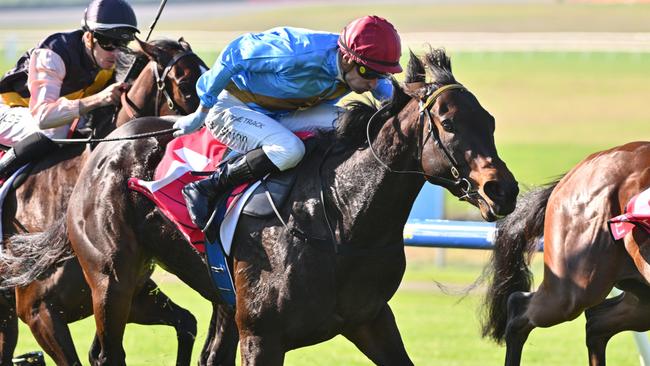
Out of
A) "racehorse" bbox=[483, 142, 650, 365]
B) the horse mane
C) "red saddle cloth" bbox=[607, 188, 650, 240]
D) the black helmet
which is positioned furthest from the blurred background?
the black helmet

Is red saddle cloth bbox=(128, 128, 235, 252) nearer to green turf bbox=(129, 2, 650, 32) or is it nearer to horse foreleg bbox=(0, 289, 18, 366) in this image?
horse foreleg bbox=(0, 289, 18, 366)

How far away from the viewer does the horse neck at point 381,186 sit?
198 inches

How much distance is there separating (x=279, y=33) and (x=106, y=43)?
1880mm

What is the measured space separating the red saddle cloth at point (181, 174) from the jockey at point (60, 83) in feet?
2.56

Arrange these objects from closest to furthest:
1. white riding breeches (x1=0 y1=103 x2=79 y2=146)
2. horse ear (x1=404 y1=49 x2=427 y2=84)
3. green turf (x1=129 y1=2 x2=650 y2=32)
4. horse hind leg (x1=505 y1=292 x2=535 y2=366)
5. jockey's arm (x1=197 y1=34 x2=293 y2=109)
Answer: horse ear (x1=404 y1=49 x2=427 y2=84), jockey's arm (x1=197 y1=34 x2=293 y2=109), horse hind leg (x1=505 y1=292 x2=535 y2=366), white riding breeches (x1=0 y1=103 x2=79 y2=146), green turf (x1=129 y1=2 x2=650 y2=32)

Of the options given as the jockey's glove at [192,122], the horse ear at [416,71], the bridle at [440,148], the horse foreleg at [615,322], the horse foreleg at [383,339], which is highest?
the horse ear at [416,71]

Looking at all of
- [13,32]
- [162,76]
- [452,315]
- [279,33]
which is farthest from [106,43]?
[13,32]

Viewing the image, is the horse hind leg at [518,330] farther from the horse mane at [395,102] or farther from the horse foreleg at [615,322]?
the horse mane at [395,102]

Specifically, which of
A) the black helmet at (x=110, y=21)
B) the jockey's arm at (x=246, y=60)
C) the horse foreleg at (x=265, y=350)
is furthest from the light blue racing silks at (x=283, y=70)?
the black helmet at (x=110, y=21)

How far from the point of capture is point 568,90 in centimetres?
3575

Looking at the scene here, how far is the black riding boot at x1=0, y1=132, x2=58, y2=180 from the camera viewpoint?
6.86m

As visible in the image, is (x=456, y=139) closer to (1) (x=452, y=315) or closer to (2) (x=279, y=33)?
(2) (x=279, y=33)

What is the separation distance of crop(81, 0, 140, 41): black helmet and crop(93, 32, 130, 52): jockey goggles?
0.03 metres

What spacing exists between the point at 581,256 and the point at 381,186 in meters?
1.70
